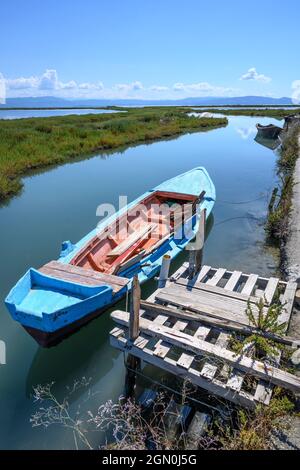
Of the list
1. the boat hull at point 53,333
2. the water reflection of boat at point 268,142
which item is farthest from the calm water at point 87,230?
the water reflection of boat at point 268,142

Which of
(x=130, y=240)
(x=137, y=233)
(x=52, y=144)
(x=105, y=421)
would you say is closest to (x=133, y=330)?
(x=105, y=421)

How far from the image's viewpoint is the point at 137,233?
832cm

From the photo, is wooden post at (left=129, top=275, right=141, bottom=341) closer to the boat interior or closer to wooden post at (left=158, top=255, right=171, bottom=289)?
wooden post at (left=158, top=255, right=171, bottom=289)

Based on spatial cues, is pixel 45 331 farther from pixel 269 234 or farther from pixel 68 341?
pixel 269 234

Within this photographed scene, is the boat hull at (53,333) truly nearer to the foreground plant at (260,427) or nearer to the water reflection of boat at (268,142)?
the foreground plant at (260,427)

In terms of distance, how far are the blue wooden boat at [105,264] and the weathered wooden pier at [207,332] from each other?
27.7 inches

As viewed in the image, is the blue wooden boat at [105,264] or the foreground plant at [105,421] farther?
the blue wooden boat at [105,264]

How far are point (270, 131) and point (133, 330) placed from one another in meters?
31.5

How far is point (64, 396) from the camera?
479cm

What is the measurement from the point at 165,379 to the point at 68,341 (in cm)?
197

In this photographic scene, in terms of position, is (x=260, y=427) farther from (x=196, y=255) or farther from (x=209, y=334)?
(x=196, y=255)

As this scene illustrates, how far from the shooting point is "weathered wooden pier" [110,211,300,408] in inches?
148

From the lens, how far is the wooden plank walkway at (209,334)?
374 cm
